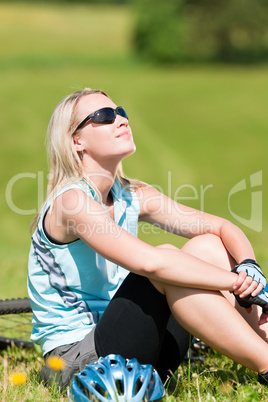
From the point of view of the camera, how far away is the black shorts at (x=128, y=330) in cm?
275

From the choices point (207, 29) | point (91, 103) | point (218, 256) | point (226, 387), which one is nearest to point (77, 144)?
point (91, 103)

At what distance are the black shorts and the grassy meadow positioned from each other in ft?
0.66

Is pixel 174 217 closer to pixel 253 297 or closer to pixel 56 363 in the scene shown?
pixel 253 297

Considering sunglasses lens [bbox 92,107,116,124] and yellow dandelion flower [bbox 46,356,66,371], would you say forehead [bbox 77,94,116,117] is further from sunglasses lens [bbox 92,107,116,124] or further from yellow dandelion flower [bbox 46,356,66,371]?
yellow dandelion flower [bbox 46,356,66,371]

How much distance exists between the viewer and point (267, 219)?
47.6 ft

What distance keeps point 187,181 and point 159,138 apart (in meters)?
5.86

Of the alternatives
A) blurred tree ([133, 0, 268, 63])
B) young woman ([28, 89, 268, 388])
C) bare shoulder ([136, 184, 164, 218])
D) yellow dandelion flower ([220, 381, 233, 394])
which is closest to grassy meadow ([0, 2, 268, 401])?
yellow dandelion flower ([220, 381, 233, 394])

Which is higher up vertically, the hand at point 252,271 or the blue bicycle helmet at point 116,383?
the hand at point 252,271

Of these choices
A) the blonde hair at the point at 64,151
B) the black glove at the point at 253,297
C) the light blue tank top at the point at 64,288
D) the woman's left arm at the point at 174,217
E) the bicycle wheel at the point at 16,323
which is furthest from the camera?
the bicycle wheel at the point at 16,323

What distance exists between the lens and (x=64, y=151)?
10.4 ft

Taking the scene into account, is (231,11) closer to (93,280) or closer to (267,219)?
(267,219)

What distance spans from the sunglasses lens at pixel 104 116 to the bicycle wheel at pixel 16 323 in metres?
1.30

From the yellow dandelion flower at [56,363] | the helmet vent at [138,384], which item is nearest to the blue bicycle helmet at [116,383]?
the helmet vent at [138,384]

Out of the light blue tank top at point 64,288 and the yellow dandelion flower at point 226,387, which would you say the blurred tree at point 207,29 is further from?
the yellow dandelion flower at point 226,387
